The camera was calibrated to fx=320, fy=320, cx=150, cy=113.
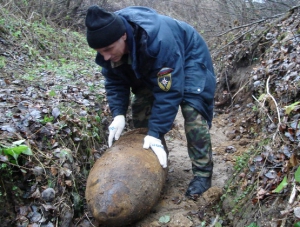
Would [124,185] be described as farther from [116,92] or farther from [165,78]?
[116,92]

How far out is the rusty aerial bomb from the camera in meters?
2.56

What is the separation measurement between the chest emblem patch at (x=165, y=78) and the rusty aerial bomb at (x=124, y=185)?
0.63m

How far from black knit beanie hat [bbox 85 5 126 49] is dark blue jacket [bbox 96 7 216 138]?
19cm

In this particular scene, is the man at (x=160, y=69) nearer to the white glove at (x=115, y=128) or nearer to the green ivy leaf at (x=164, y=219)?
the white glove at (x=115, y=128)

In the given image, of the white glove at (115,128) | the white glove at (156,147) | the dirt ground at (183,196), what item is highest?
the white glove at (156,147)

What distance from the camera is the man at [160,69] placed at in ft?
9.43

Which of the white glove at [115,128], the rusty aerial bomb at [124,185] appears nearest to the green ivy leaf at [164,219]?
the rusty aerial bomb at [124,185]

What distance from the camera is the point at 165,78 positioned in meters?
2.98

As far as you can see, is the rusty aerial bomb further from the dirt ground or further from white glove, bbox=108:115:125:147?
white glove, bbox=108:115:125:147

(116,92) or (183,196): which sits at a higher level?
(116,92)

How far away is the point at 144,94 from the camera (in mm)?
4016

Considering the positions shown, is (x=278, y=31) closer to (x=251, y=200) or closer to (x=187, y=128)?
(x=187, y=128)

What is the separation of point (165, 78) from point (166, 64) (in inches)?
5.2

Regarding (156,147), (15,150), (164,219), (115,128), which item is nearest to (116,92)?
(115,128)
